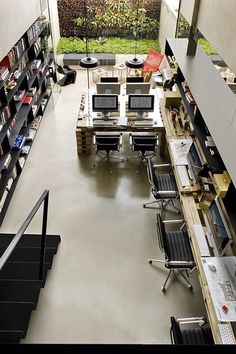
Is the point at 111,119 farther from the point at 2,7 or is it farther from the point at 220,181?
the point at 220,181

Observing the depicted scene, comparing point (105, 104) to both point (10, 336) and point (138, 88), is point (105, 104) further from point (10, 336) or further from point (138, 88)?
point (10, 336)

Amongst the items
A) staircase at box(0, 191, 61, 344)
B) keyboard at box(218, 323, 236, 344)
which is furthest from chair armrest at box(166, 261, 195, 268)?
staircase at box(0, 191, 61, 344)

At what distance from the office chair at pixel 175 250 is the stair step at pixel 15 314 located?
1.74 metres

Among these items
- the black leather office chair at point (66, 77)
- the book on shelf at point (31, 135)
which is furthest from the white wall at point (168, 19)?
the book on shelf at point (31, 135)

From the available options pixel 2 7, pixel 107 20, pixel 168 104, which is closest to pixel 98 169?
pixel 168 104

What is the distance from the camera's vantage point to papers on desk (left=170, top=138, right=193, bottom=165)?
5071 millimetres

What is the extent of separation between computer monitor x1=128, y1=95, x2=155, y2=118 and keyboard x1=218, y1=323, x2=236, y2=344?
471 cm

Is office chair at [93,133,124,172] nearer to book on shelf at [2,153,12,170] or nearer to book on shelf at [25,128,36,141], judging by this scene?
book on shelf at [25,128,36,141]

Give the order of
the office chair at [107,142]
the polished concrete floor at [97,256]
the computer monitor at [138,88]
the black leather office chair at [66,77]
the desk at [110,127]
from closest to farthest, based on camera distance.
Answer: the polished concrete floor at [97,256] → the office chair at [107,142] → the desk at [110,127] → the computer monitor at [138,88] → the black leather office chair at [66,77]

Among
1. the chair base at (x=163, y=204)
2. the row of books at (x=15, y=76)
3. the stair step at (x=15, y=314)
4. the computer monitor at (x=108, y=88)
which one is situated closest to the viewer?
the stair step at (x=15, y=314)

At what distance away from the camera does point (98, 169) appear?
20.6 feet

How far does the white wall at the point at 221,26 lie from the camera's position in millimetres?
2686

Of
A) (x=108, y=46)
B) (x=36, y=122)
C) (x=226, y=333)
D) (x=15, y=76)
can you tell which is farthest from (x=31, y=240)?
(x=108, y=46)

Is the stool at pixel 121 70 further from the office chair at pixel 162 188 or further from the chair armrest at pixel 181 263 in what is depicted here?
the chair armrest at pixel 181 263
